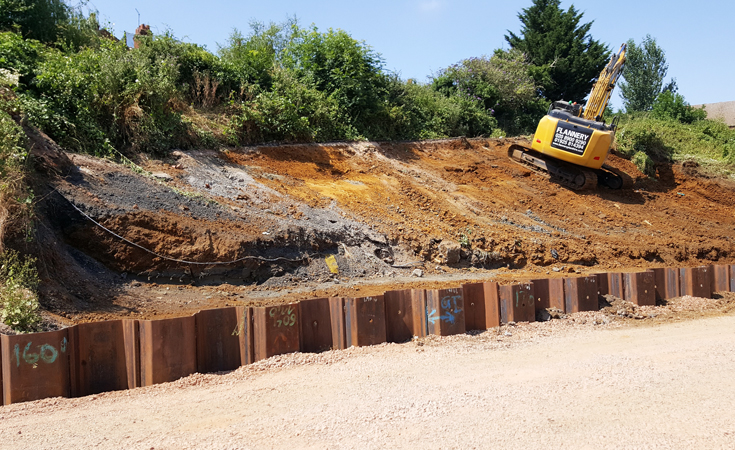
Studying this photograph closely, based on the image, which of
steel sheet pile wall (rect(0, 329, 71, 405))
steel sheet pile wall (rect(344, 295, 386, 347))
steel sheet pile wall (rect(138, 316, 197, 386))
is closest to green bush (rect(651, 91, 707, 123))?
steel sheet pile wall (rect(344, 295, 386, 347))

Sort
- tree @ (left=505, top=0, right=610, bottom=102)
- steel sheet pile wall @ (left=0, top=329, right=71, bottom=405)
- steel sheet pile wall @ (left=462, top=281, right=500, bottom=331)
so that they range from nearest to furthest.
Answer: steel sheet pile wall @ (left=0, top=329, right=71, bottom=405), steel sheet pile wall @ (left=462, top=281, right=500, bottom=331), tree @ (left=505, top=0, right=610, bottom=102)

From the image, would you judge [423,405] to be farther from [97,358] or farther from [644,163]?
[644,163]

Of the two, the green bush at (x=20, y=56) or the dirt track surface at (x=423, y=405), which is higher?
the green bush at (x=20, y=56)

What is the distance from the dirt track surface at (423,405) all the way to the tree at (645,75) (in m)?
42.7

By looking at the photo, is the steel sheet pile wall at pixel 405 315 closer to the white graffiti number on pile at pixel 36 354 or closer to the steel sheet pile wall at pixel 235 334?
the steel sheet pile wall at pixel 235 334

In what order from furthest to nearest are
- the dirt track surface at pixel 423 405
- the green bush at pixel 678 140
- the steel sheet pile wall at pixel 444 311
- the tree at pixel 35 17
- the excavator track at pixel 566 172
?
1. the green bush at pixel 678 140
2. the excavator track at pixel 566 172
3. the tree at pixel 35 17
4. the steel sheet pile wall at pixel 444 311
5. the dirt track surface at pixel 423 405

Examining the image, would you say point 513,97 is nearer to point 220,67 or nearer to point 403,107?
point 403,107

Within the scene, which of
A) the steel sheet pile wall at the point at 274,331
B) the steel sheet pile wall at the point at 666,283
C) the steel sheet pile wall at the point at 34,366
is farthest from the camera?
the steel sheet pile wall at the point at 666,283

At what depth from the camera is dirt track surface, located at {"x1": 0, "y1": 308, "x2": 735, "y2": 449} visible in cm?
439

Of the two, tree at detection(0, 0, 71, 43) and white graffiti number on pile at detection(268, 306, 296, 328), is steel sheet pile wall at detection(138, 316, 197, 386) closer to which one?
white graffiti number on pile at detection(268, 306, 296, 328)

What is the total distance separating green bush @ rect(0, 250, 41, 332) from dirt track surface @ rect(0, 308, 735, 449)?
107cm

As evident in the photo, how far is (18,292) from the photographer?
233 inches

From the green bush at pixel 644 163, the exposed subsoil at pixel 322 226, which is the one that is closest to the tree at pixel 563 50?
the green bush at pixel 644 163

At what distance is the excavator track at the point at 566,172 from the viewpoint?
55.8ft
